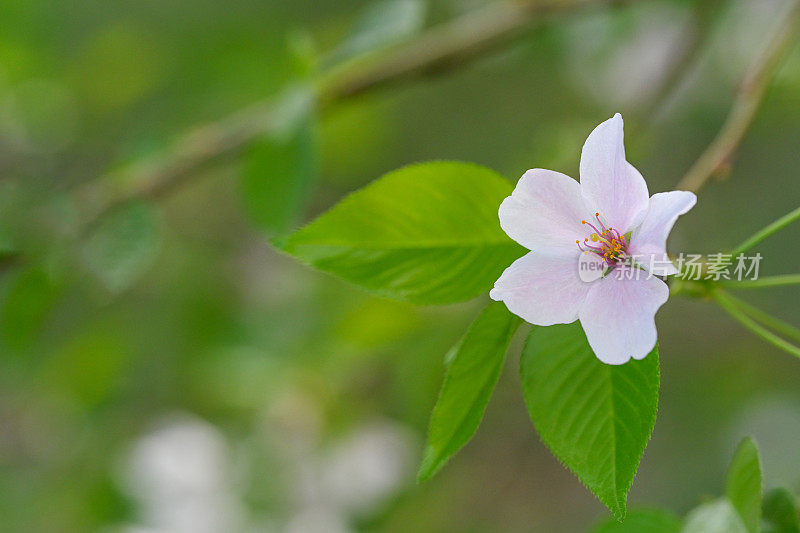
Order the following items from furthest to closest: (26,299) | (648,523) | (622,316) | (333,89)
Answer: (333,89), (26,299), (648,523), (622,316)

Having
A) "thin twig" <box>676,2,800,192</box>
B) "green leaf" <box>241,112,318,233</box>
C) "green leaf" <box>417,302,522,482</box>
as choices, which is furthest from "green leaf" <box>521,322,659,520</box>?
"green leaf" <box>241,112,318,233</box>

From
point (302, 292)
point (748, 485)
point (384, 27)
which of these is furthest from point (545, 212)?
point (302, 292)

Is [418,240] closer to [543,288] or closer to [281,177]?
[543,288]

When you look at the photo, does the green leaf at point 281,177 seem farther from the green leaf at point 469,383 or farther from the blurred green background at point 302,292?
the green leaf at point 469,383

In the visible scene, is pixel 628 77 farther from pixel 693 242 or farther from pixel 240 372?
pixel 240 372

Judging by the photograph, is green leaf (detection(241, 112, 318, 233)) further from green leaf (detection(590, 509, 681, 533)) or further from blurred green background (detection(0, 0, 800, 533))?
green leaf (detection(590, 509, 681, 533))

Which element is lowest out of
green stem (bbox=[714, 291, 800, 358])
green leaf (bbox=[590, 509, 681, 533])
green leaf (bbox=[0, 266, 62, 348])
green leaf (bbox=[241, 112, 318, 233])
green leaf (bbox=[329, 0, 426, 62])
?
green leaf (bbox=[590, 509, 681, 533])
